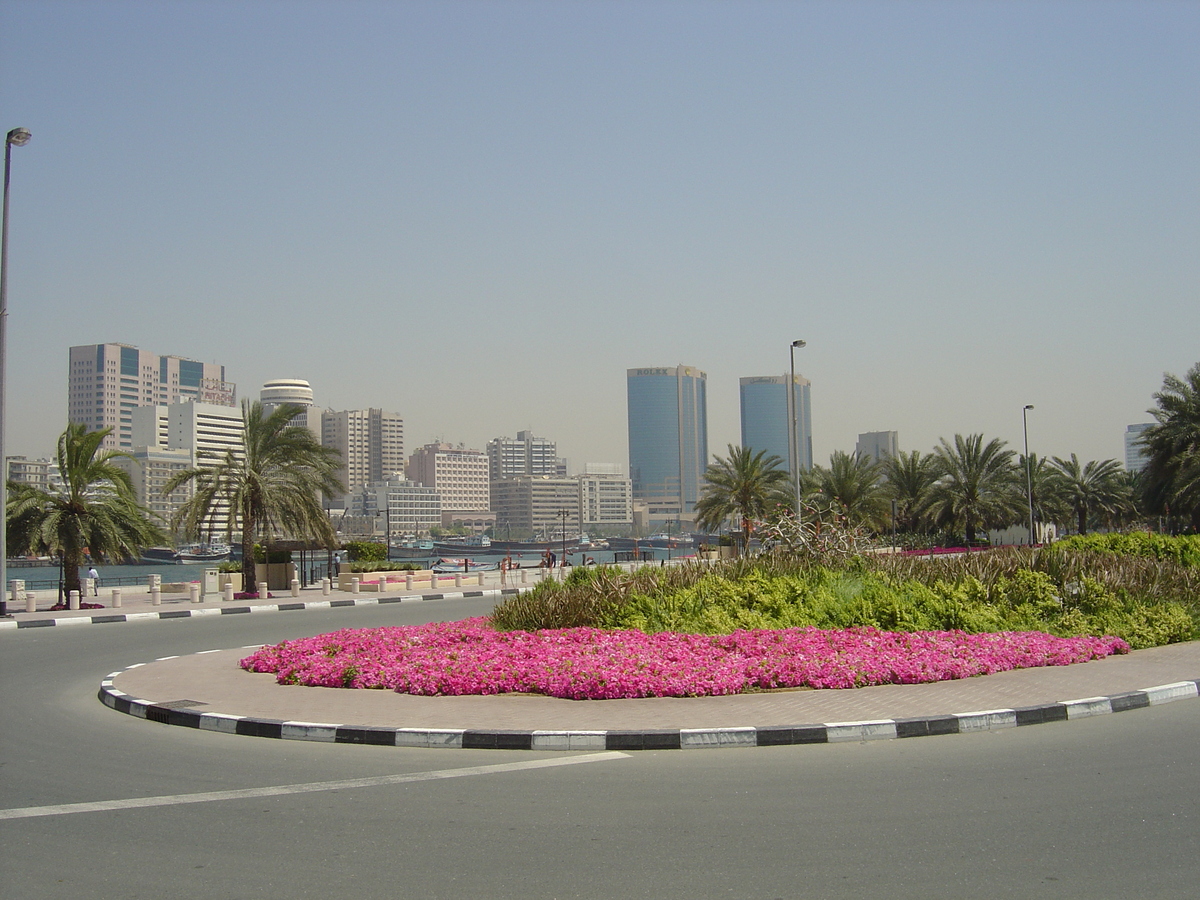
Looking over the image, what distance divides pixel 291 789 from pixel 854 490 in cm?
5035

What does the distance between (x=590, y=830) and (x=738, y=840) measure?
2.76 feet

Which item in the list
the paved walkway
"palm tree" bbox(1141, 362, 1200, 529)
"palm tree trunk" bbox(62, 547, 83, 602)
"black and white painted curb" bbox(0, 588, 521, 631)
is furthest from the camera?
"palm tree" bbox(1141, 362, 1200, 529)

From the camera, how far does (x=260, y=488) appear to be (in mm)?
31781

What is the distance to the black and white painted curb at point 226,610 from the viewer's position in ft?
73.2

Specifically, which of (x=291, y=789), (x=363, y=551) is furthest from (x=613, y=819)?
(x=363, y=551)

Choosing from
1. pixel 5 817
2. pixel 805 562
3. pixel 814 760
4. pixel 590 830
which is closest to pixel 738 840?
pixel 590 830

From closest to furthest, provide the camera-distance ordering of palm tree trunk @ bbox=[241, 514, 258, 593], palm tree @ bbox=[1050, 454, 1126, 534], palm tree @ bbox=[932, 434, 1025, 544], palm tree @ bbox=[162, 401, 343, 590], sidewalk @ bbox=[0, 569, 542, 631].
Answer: sidewalk @ bbox=[0, 569, 542, 631] < palm tree @ bbox=[162, 401, 343, 590] < palm tree trunk @ bbox=[241, 514, 258, 593] < palm tree @ bbox=[932, 434, 1025, 544] < palm tree @ bbox=[1050, 454, 1126, 534]

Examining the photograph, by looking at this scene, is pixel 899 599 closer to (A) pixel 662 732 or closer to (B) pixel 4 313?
(A) pixel 662 732

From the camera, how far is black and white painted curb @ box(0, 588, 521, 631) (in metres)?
22.3

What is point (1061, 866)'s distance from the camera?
5.02 metres

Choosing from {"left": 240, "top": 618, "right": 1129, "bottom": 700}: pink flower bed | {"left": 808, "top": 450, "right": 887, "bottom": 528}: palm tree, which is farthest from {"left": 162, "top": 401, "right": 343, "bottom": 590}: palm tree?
{"left": 808, "top": 450, "right": 887, "bottom": 528}: palm tree

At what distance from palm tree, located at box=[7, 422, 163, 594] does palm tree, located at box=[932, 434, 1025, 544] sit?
39.1m

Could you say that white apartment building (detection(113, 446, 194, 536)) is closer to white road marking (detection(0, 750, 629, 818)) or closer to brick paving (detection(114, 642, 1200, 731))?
brick paving (detection(114, 642, 1200, 731))

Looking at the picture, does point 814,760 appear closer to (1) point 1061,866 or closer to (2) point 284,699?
(1) point 1061,866
